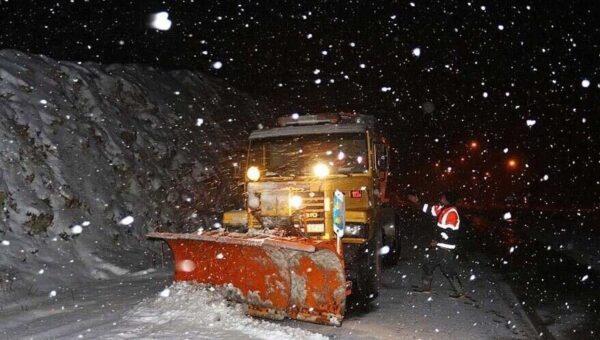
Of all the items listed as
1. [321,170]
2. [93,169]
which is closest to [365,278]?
[321,170]

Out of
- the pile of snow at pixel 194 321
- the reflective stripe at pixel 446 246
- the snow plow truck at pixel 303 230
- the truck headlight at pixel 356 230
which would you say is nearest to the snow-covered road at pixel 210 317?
the pile of snow at pixel 194 321

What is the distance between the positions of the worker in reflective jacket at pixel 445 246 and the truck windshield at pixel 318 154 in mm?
1353

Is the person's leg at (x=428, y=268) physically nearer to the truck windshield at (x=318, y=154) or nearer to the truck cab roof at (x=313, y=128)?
the truck windshield at (x=318, y=154)

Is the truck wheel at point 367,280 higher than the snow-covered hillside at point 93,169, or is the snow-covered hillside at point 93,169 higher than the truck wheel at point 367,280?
the snow-covered hillside at point 93,169

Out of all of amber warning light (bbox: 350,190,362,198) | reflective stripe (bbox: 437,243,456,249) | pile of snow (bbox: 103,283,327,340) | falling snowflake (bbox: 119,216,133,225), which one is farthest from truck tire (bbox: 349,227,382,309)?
falling snowflake (bbox: 119,216,133,225)

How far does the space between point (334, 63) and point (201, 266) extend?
28.5 meters

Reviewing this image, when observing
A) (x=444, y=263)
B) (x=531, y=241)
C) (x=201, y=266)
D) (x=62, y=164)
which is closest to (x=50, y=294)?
(x=201, y=266)

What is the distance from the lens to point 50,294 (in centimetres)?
720

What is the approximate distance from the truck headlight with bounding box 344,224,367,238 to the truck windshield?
1.04 meters

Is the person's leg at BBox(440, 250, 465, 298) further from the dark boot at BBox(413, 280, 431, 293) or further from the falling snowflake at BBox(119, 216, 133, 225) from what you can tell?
the falling snowflake at BBox(119, 216, 133, 225)

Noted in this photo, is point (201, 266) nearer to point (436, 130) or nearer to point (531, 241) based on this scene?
point (531, 241)

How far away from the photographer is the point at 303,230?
6906mm

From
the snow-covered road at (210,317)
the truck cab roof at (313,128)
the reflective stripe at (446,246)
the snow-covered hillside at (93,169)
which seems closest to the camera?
the snow-covered road at (210,317)

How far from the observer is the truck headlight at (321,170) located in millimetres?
7207
